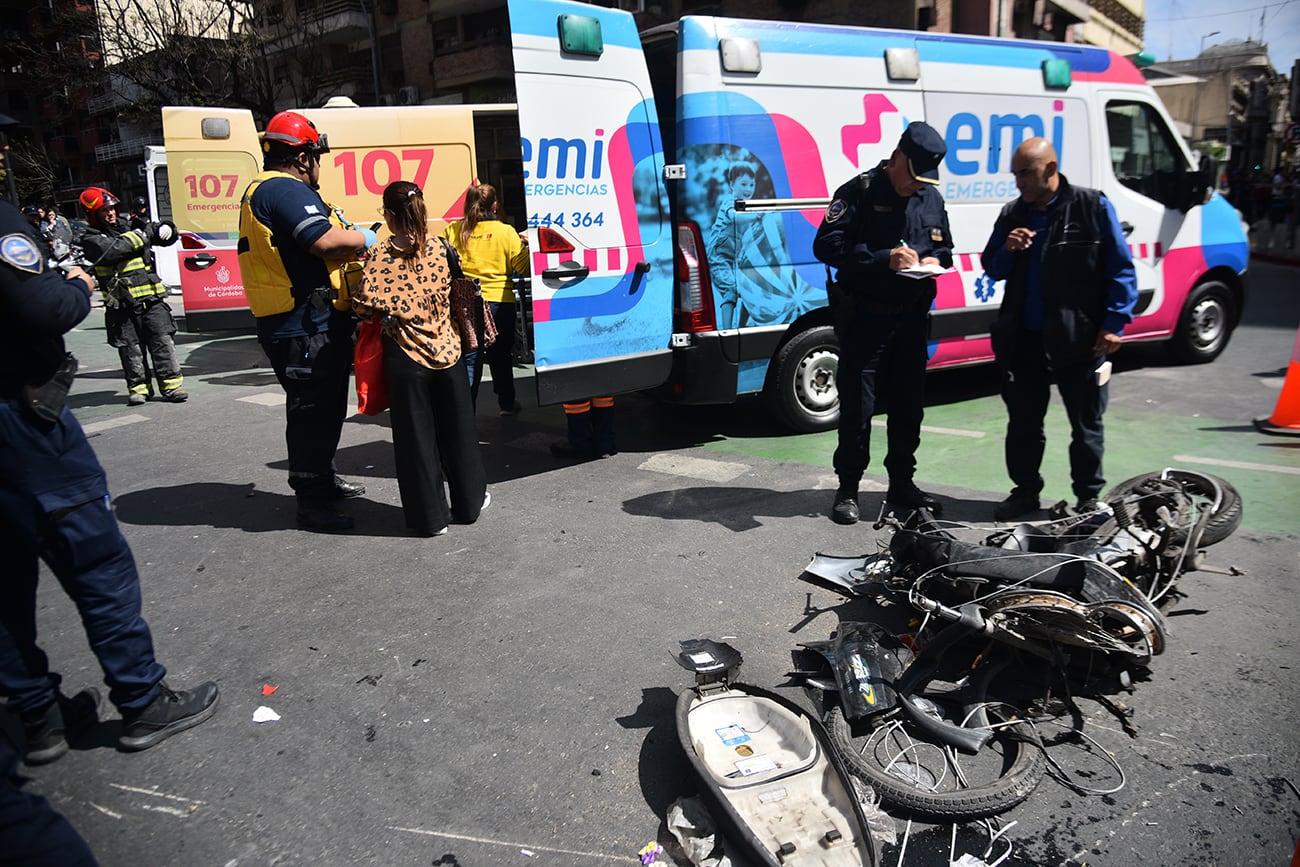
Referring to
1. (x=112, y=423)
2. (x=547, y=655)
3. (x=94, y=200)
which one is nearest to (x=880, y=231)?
(x=547, y=655)

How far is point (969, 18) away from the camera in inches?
798

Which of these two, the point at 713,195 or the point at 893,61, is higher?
the point at 893,61

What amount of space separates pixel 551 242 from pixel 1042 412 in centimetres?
292

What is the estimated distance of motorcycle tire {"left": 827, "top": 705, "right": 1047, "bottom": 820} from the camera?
2410 mm

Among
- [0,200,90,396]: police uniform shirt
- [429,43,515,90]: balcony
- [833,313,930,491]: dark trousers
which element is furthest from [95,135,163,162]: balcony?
[0,200,90,396]: police uniform shirt

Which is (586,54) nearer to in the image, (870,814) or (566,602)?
(566,602)

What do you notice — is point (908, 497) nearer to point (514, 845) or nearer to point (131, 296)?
point (514, 845)

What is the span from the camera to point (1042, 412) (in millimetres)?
4621

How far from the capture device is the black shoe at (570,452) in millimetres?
6082

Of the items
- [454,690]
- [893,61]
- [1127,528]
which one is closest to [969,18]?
[893,61]

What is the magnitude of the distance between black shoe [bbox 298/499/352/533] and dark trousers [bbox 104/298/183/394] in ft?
15.2

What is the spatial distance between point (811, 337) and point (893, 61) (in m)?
2.03

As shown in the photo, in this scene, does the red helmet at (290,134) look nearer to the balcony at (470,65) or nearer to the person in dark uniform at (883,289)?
the person in dark uniform at (883,289)

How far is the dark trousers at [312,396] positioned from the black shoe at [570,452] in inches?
69.2
